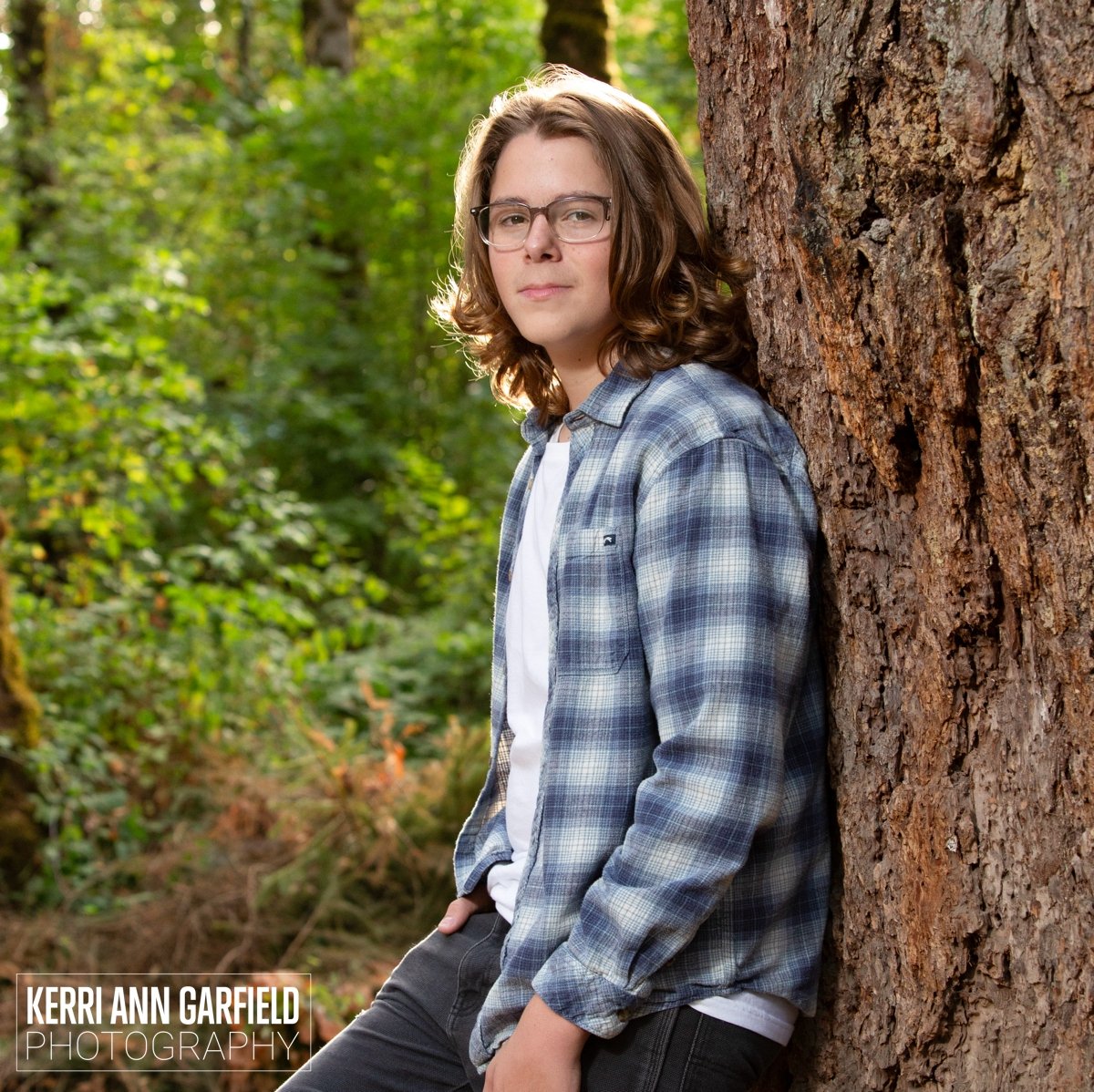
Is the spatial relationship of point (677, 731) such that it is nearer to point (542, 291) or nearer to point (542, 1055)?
point (542, 1055)

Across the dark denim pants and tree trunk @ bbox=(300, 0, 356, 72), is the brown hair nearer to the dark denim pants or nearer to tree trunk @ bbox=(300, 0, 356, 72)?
the dark denim pants

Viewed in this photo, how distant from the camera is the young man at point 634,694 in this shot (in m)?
1.57

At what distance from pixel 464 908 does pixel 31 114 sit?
27.9ft

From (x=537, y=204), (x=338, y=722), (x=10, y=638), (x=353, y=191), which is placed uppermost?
(x=353, y=191)

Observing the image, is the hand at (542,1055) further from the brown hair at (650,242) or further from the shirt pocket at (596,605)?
the brown hair at (650,242)

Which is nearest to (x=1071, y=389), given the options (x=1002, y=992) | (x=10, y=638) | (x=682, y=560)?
(x=682, y=560)

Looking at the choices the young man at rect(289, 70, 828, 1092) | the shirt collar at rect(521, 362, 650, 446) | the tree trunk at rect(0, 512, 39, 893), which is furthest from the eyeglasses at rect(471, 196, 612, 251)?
the tree trunk at rect(0, 512, 39, 893)

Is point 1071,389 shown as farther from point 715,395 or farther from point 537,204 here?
point 537,204

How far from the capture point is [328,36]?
10.7m

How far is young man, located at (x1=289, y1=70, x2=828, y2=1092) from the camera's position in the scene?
1.57 m

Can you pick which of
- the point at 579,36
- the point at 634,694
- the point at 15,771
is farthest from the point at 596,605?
the point at 579,36

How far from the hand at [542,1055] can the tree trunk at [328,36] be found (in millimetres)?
10463

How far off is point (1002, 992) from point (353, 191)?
8566 millimetres

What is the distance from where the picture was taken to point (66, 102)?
10.0 meters
